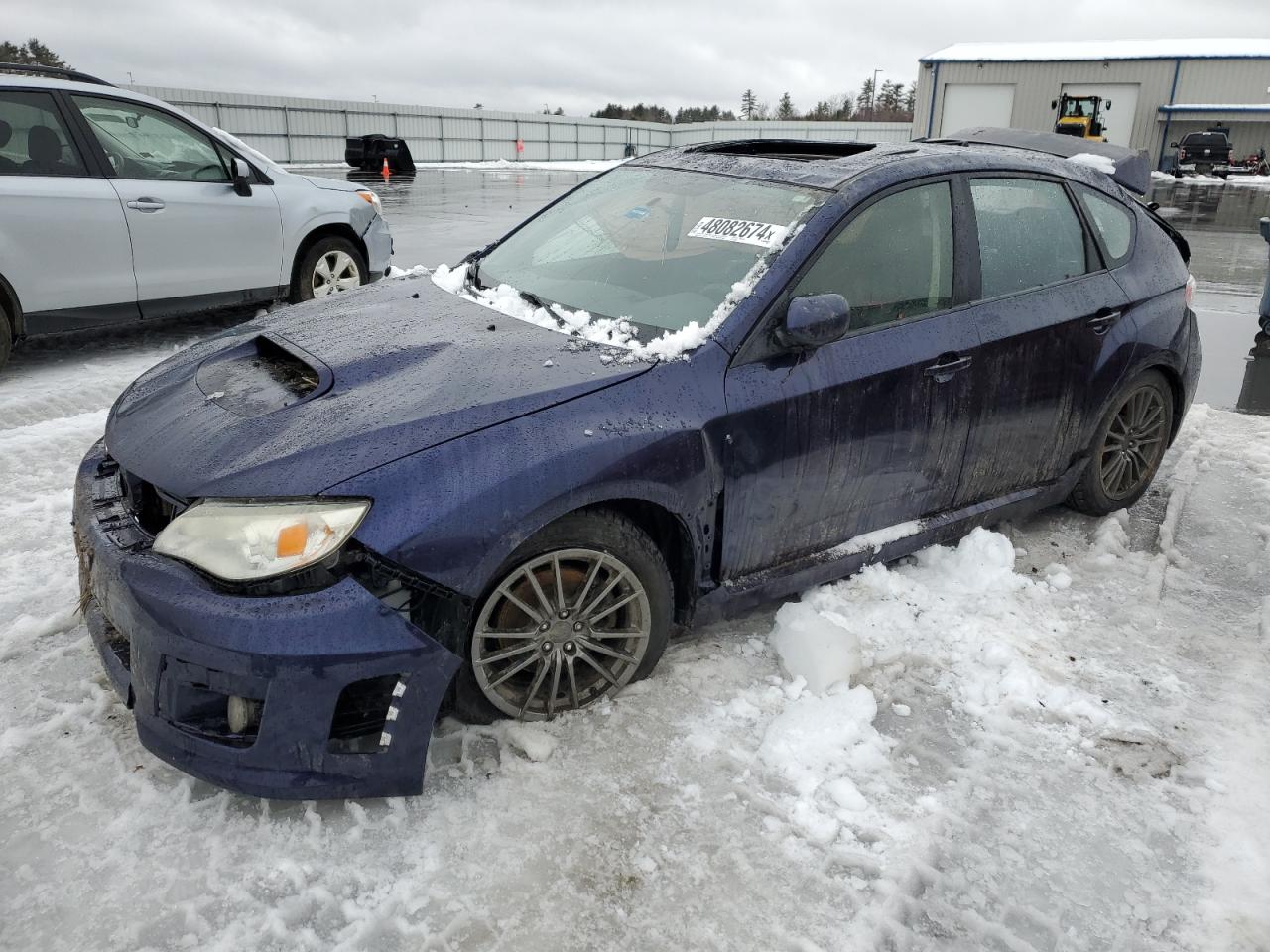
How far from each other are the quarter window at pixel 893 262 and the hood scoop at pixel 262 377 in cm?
151

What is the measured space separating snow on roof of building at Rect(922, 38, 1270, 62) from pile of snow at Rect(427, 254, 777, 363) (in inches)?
1960

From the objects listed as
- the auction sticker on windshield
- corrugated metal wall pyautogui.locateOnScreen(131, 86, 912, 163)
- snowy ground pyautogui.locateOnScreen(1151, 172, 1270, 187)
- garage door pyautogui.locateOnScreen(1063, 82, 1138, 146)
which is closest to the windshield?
the auction sticker on windshield

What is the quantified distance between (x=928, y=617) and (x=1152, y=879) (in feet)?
3.90

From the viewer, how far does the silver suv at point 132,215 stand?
550cm

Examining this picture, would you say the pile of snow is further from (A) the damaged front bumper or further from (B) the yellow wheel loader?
(B) the yellow wheel loader

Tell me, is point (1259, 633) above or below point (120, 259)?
below

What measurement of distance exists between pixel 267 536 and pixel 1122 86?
52378 mm

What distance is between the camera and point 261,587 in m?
2.16

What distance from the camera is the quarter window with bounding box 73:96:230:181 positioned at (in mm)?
5898

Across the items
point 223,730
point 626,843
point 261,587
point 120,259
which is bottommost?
point 626,843

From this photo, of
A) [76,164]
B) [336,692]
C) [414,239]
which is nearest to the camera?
[336,692]

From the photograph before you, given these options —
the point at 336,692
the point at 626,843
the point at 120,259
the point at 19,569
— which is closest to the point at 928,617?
the point at 626,843

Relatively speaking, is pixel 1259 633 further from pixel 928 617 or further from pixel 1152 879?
pixel 1152 879

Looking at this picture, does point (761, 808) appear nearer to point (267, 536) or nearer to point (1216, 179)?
→ point (267, 536)
